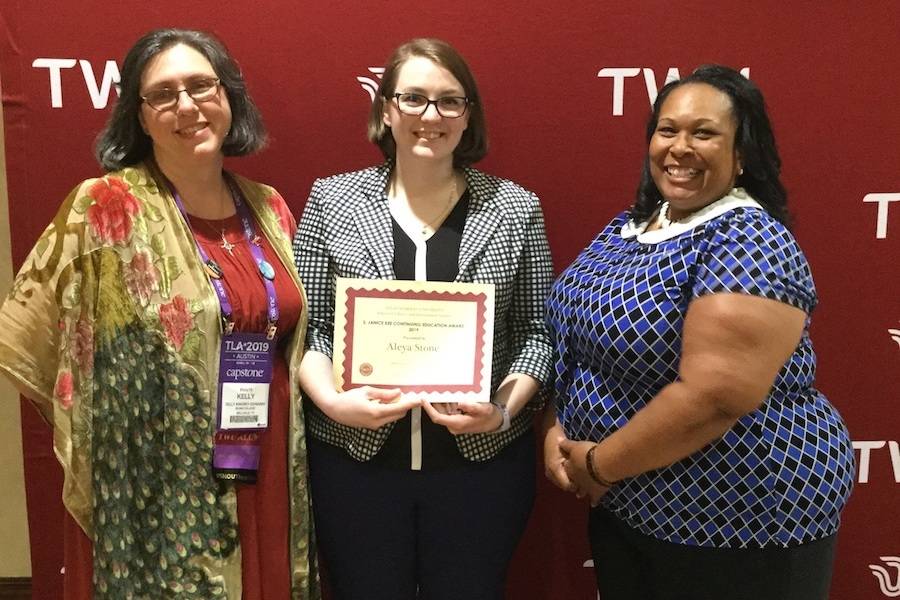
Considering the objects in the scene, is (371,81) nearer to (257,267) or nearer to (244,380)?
(257,267)

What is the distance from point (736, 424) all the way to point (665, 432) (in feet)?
0.49

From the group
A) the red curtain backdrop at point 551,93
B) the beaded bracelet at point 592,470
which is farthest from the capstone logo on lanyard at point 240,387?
the beaded bracelet at point 592,470

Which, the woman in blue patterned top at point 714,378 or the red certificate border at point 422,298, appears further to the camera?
the red certificate border at point 422,298

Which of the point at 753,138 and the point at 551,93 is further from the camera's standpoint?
the point at 551,93

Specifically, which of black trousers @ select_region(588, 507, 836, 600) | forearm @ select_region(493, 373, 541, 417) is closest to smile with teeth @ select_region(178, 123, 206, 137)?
forearm @ select_region(493, 373, 541, 417)

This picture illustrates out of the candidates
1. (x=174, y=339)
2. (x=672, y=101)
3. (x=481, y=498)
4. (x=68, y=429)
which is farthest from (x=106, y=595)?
(x=672, y=101)

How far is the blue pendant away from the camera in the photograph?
168cm

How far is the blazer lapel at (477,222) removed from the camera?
5.44 feet

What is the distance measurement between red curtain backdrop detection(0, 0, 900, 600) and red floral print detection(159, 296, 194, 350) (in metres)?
0.65

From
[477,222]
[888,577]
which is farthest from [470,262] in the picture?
[888,577]

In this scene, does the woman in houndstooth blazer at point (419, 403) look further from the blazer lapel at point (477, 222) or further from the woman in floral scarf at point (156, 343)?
the woman in floral scarf at point (156, 343)

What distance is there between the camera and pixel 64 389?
158 cm

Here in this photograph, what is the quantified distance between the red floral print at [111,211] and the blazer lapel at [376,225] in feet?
1.52

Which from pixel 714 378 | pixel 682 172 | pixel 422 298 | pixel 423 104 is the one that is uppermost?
pixel 423 104
